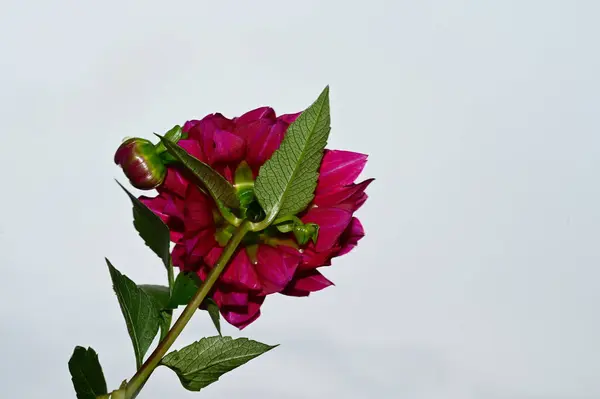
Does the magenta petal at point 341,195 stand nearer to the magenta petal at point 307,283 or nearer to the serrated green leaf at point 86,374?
the magenta petal at point 307,283

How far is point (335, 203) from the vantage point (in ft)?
1.34

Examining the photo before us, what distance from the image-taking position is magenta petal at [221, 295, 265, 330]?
0.41m

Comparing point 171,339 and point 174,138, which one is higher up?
point 174,138

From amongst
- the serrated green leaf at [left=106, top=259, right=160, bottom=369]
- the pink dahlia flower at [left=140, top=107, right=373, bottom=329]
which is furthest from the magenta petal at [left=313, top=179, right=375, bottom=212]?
the serrated green leaf at [left=106, top=259, right=160, bottom=369]

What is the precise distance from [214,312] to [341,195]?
9 cm

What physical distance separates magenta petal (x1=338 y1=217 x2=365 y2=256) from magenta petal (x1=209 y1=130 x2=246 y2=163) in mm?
81

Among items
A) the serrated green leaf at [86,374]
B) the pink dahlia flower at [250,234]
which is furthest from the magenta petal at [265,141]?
the serrated green leaf at [86,374]

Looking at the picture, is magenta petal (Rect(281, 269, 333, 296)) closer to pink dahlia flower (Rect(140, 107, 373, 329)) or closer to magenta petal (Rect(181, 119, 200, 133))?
pink dahlia flower (Rect(140, 107, 373, 329))

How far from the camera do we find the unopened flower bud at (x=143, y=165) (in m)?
0.39

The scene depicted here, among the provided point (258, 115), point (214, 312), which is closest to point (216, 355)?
point (214, 312)

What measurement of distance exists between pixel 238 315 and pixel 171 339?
6 cm

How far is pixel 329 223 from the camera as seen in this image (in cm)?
40

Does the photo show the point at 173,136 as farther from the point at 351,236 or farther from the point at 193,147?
the point at 351,236

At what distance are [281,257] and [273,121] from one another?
7cm
